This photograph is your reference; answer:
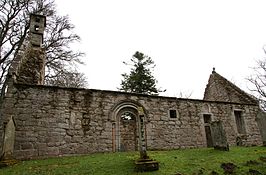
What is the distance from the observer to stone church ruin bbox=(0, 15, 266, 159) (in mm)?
9070

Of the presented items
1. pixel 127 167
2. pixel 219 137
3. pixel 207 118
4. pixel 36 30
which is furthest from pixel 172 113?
pixel 36 30

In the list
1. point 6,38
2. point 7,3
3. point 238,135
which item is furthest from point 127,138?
point 7,3

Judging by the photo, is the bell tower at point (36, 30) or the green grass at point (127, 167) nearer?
the green grass at point (127, 167)

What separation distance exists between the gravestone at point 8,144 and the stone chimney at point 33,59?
108 inches

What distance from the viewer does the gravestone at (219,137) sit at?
390 inches

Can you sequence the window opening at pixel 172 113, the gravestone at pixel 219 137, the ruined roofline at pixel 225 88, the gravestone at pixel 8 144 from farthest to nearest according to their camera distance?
the ruined roofline at pixel 225 88 < the window opening at pixel 172 113 < the gravestone at pixel 219 137 < the gravestone at pixel 8 144

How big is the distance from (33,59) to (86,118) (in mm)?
5393

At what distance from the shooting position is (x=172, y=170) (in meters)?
6.60

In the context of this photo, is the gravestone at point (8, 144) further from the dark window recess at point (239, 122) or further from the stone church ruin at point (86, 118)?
the dark window recess at point (239, 122)

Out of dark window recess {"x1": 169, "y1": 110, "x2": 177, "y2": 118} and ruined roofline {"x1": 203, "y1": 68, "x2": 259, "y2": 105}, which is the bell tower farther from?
ruined roofline {"x1": 203, "y1": 68, "x2": 259, "y2": 105}

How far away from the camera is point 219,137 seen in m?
10.2

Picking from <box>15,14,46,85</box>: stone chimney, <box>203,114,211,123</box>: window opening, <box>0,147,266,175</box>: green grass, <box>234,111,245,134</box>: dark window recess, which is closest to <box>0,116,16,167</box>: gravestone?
<box>0,147,266,175</box>: green grass

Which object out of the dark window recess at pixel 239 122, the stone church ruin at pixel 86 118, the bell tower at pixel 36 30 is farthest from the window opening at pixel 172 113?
the bell tower at pixel 36 30

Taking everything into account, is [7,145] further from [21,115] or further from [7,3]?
[7,3]
